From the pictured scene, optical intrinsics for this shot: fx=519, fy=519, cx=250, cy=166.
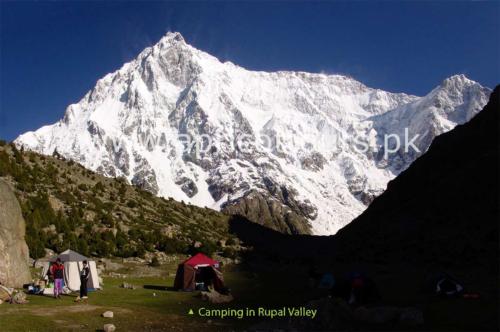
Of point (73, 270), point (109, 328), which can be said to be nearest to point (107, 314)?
point (109, 328)

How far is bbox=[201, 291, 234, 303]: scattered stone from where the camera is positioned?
3191cm

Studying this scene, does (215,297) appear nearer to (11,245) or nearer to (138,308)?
(138,308)

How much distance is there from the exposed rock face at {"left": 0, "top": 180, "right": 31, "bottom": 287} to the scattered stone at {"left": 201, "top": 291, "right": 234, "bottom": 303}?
11.5 m

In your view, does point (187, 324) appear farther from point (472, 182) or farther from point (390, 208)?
point (390, 208)

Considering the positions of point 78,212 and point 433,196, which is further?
point 433,196

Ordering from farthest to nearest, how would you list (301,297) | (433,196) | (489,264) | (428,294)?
(433,196), (489,264), (301,297), (428,294)

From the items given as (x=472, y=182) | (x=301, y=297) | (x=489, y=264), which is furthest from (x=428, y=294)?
(x=472, y=182)

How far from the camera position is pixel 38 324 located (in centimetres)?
2152

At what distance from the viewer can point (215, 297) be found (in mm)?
32219

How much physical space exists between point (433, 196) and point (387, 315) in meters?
53.5

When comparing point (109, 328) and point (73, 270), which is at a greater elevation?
point (73, 270)

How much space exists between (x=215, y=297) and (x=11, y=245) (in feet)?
42.9

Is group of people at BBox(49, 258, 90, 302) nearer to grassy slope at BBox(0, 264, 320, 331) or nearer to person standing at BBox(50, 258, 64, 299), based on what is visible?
person standing at BBox(50, 258, 64, 299)

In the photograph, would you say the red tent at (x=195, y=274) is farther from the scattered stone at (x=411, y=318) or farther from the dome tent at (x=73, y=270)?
the scattered stone at (x=411, y=318)
